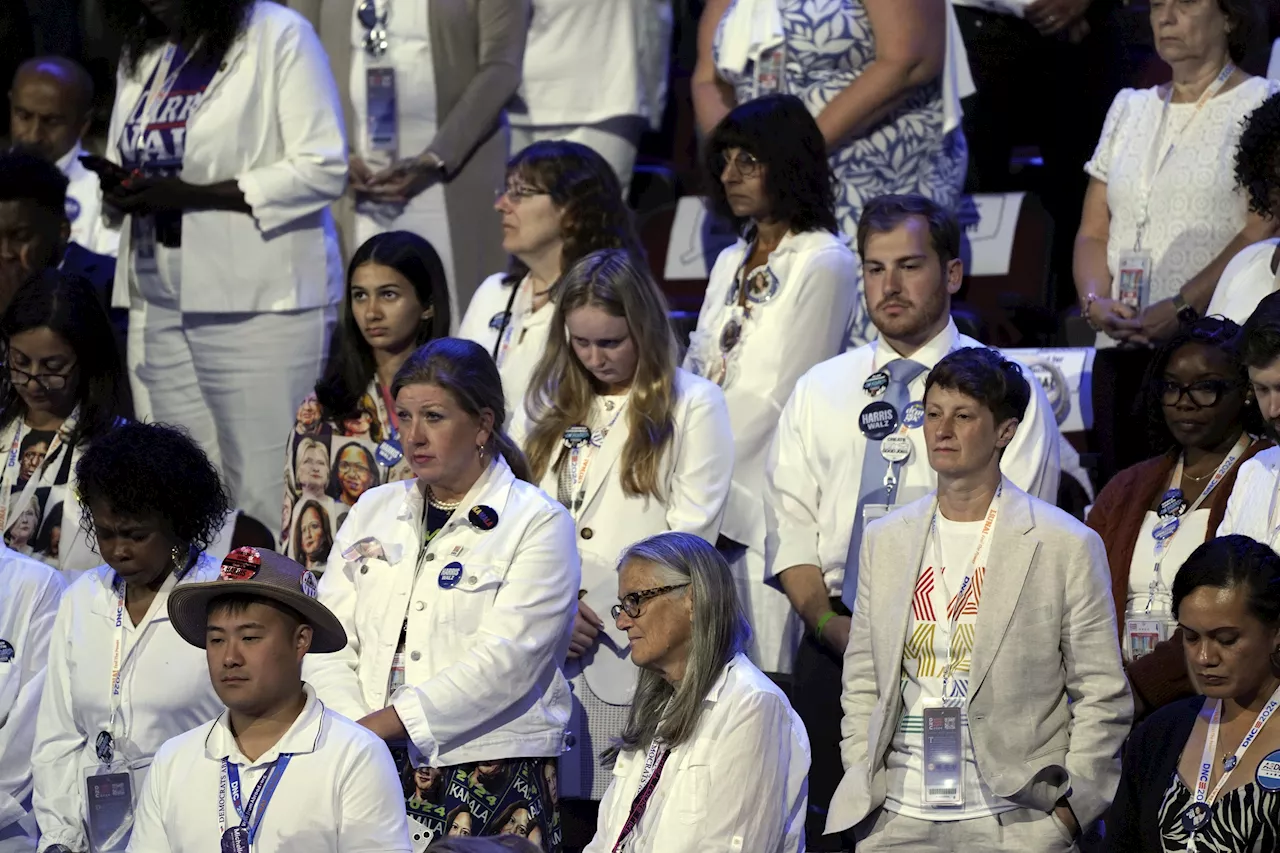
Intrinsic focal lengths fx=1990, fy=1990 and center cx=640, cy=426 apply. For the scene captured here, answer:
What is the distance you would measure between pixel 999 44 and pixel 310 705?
447 cm

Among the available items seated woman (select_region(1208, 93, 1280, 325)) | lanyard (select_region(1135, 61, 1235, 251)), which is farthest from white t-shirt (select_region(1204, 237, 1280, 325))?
lanyard (select_region(1135, 61, 1235, 251))

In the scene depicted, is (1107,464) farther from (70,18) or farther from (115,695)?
(70,18)

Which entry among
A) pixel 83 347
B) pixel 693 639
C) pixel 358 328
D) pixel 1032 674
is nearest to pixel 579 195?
pixel 358 328

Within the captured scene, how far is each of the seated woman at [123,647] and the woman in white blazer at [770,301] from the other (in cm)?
163

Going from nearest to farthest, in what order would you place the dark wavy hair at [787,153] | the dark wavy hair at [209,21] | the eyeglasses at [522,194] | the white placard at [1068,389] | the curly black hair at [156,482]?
the curly black hair at [156,482]
the dark wavy hair at [787,153]
the eyeglasses at [522,194]
the white placard at [1068,389]
the dark wavy hair at [209,21]

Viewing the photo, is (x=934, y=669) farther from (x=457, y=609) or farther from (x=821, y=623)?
(x=457, y=609)

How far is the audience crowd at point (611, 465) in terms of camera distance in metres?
4.07

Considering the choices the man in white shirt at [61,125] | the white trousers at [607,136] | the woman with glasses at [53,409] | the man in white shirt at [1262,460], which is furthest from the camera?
the man in white shirt at [61,125]

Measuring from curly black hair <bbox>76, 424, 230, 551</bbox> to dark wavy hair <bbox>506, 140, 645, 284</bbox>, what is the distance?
1.51 meters

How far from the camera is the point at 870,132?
21.6ft

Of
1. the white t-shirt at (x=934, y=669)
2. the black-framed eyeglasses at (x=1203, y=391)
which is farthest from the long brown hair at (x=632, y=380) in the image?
the black-framed eyeglasses at (x=1203, y=391)

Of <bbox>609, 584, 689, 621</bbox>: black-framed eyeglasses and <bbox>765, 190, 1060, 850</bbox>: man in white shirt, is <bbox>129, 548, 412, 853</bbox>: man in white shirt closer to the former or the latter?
<bbox>609, 584, 689, 621</bbox>: black-framed eyeglasses

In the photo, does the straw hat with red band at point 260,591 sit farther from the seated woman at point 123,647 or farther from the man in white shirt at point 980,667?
the man in white shirt at point 980,667

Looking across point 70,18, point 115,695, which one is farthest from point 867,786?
point 70,18
